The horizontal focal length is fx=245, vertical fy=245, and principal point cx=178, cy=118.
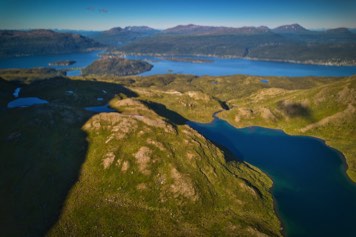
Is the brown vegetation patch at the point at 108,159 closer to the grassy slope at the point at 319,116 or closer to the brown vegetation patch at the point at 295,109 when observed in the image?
the grassy slope at the point at 319,116

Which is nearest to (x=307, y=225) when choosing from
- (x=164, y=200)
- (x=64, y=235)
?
(x=164, y=200)

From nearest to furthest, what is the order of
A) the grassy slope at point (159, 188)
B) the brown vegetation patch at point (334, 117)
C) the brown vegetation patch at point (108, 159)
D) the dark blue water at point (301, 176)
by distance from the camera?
1. the grassy slope at point (159, 188)
2. the dark blue water at point (301, 176)
3. the brown vegetation patch at point (108, 159)
4. the brown vegetation patch at point (334, 117)

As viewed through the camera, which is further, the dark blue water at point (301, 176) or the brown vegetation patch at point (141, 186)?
the dark blue water at point (301, 176)

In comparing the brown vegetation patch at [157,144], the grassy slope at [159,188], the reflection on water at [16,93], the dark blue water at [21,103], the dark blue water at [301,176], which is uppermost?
the dark blue water at [21,103]

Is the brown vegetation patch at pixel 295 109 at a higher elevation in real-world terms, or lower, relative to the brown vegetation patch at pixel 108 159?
lower

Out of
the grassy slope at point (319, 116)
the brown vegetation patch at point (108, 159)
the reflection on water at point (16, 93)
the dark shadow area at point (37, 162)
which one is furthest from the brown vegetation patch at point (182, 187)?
the reflection on water at point (16, 93)

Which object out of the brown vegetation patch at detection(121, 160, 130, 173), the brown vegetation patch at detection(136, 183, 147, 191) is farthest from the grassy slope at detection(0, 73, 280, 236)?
the brown vegetation patch at detection(121, 160, 130, 173)
